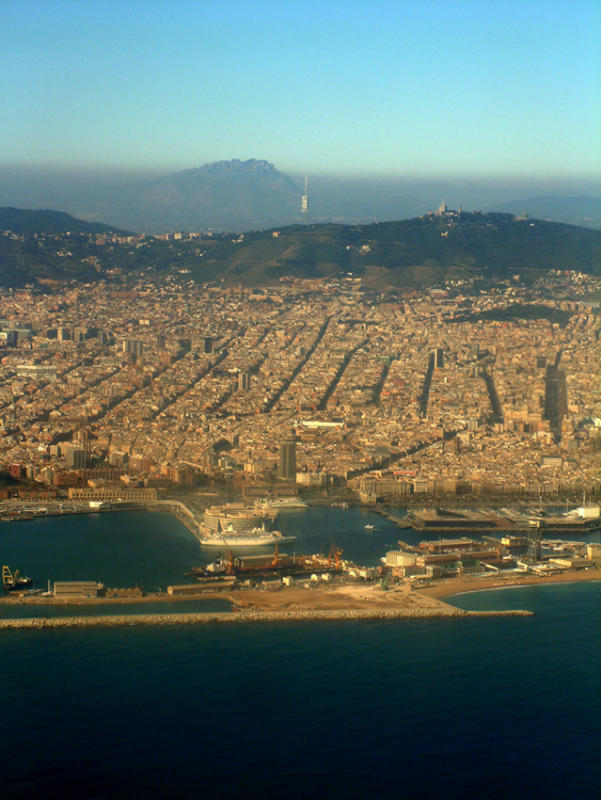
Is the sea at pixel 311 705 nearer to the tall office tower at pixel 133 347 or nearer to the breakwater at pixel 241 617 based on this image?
the breakwater at pixel 241 617

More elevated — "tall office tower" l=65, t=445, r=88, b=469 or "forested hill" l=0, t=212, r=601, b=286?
"forested hill" l=0, t=212, r=601, b=286

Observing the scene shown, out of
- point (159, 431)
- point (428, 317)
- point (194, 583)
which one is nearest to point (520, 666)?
point (194, 583)

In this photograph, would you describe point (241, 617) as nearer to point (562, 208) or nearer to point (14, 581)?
point (14, 581)

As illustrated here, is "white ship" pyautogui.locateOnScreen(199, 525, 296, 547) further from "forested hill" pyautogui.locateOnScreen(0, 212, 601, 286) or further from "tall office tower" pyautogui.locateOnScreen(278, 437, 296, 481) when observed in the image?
"forested hill" pyautogui.locateOnScreen(0, 212, 601, 286)

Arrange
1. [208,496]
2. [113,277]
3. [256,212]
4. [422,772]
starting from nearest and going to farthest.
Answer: [422,772]
[208,496]
[113,277]
[256,212]

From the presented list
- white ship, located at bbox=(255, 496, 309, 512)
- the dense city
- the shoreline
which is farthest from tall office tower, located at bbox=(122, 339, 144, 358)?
the shoreline

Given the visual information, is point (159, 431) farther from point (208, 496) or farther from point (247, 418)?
point (208, 496)

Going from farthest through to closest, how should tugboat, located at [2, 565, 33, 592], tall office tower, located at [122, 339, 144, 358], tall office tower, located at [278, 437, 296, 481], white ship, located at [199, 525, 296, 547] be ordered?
tall office tower, located at [122, 339, 144, 358] → tall office tower, located at [278, 437, 296, 481] → white ship, located at [199, 525, 296, 547] → tugboat, located at [2, 565, 33, 592]

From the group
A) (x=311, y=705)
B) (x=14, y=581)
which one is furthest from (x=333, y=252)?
(x=311, y=705)
